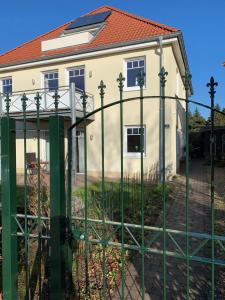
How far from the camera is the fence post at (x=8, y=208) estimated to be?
8.84ft

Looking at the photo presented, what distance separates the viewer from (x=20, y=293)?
11.8 ft

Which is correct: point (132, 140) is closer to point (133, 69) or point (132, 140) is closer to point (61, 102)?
point (133, 69)

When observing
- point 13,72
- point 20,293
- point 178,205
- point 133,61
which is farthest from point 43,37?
point 20,293

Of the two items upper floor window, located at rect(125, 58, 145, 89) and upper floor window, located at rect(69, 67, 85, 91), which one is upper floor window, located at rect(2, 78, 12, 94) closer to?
upper floor window, located at rect(69, 67, 85, 91)

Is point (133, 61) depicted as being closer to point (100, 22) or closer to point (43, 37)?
point (100, 22)

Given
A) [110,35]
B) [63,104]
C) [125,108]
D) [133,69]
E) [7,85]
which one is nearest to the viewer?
[63,104]

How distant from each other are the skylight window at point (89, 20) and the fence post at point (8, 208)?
14.8 m

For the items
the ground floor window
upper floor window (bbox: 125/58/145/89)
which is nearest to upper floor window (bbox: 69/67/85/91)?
upper floor window (bbox: 125/58/145/89)

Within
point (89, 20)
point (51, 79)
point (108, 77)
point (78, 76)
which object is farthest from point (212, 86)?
point (89, 20)

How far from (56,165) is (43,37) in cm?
1763

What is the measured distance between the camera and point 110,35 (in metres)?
14.6

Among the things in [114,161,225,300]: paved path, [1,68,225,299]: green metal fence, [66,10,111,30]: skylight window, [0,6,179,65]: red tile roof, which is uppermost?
[66,10,111,30]: skylight window

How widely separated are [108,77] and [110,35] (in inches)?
99.7

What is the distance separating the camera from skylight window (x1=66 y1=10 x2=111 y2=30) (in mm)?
15913
